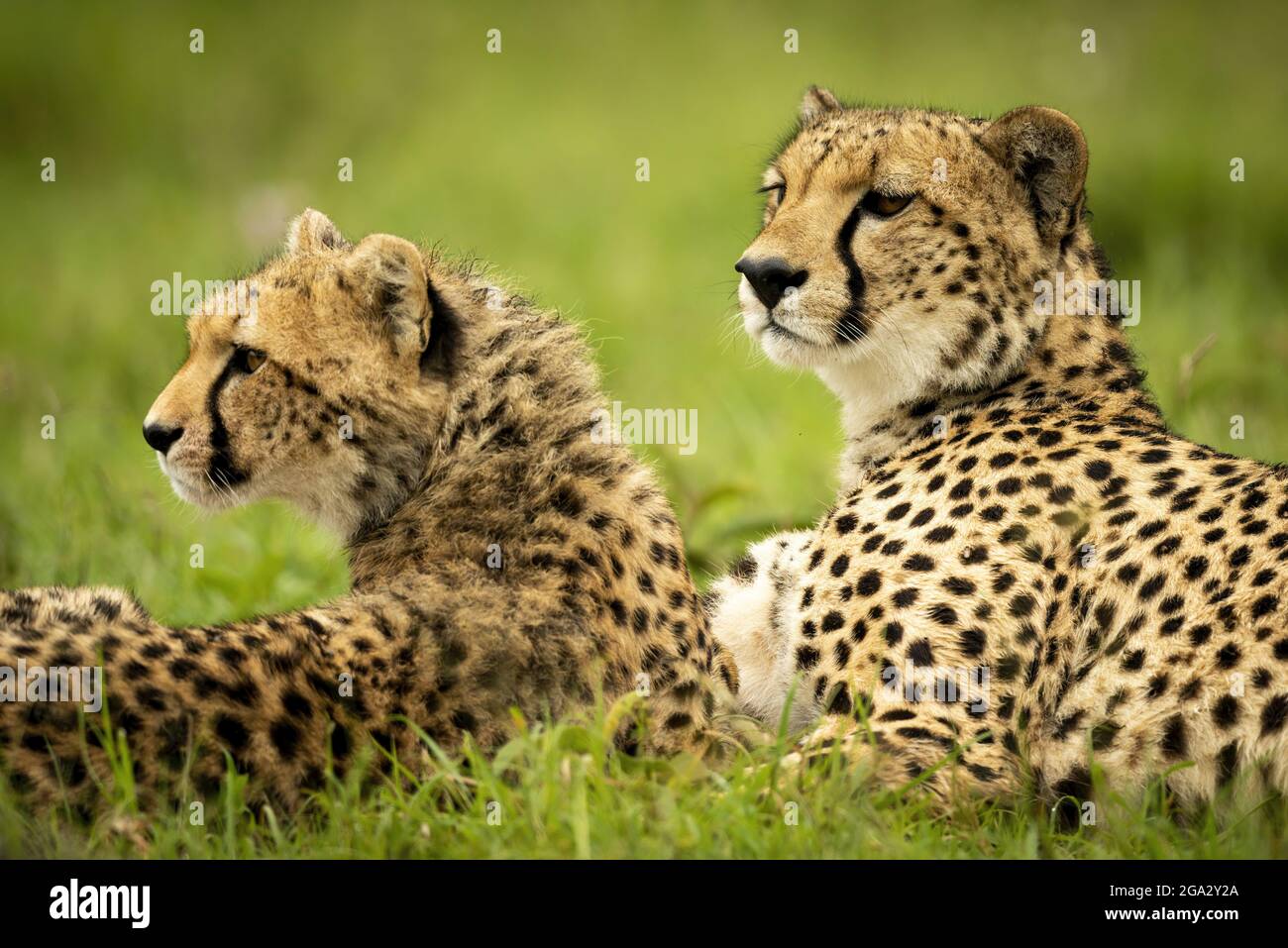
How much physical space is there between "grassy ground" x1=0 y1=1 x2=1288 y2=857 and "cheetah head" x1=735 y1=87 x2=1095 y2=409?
34cm

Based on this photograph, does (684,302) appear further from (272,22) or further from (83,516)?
(272,22)

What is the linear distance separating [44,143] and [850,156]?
9617mm

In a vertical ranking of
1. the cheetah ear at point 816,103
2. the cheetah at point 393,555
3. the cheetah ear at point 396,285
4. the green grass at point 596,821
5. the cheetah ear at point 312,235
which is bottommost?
the green grass at point 596,821

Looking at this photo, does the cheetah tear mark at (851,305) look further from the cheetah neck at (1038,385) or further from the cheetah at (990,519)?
the cheetah neck at (1038,385)

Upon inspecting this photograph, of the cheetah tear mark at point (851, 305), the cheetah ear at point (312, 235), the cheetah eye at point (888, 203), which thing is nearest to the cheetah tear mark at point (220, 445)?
the cheetah ear at point (312, 235)

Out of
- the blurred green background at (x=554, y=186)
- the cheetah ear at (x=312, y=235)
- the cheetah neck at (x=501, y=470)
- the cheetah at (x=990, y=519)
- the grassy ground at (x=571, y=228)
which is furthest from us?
the blurred green background at (x=554, y=186)

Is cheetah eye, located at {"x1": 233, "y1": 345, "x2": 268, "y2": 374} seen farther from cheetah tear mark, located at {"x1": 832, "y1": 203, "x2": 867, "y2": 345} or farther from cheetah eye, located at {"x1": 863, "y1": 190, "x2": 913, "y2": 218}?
cheetah eye, located at {"x1": 863, "y1": 190, "x2": 913, "y2": 218}

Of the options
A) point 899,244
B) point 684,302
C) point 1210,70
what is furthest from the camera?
point 1210,70

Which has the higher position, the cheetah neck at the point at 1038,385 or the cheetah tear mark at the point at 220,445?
the cheetah neck at the point at 1038,385

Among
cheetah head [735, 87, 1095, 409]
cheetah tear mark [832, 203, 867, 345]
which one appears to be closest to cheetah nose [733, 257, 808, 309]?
cheetah head [735, 87, 1095, 409]

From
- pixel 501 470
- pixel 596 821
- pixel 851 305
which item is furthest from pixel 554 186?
pixel 596 821

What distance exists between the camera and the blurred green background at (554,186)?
6262mm

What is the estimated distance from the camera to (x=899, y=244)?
14.3ft
